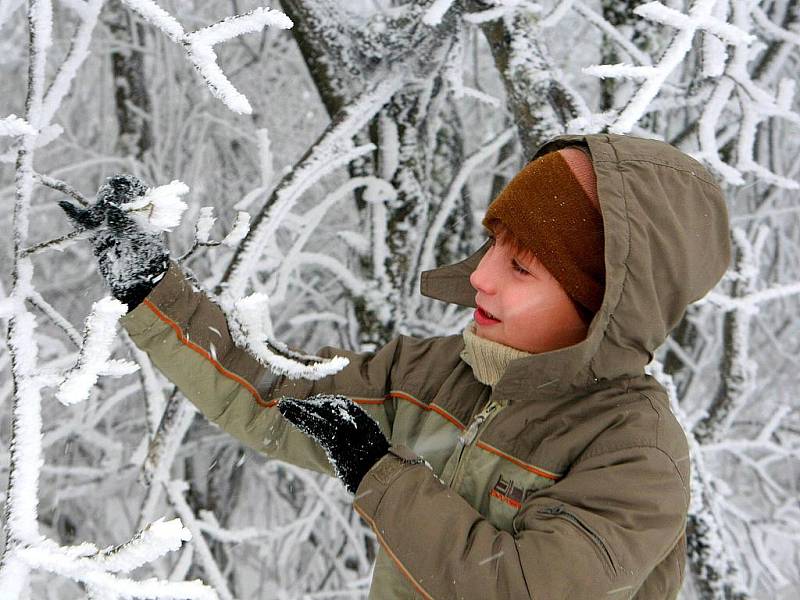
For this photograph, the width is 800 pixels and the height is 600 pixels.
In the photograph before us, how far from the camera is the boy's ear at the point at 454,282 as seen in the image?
1.74m

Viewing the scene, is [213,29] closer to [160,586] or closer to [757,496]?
[160,586]

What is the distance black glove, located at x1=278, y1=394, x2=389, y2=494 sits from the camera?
135cm

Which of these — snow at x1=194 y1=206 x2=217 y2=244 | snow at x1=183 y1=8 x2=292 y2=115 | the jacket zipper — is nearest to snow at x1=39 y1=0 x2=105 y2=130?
snow at x1=194 y1=206 x2=217 y2=244

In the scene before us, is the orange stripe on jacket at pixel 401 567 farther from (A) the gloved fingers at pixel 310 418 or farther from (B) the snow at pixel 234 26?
(B) the snow at pixel 234 26

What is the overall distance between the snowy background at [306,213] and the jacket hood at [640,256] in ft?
1.27

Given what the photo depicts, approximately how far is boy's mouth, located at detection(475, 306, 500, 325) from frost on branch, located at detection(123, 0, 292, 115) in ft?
2.39

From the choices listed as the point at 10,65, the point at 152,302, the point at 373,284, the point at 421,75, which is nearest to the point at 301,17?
the point at 421,75

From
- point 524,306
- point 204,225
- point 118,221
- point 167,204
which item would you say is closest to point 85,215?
point 118,221

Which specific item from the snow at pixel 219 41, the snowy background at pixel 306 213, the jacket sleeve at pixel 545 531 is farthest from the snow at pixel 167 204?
the jacket sleeve at pixel 545 531

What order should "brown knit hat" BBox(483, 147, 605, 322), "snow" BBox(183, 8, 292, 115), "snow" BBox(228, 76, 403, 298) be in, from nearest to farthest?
"snow" BBox(183, 8, 292, 115) < "brown knit hat" BBox(483, 147, 605, 322) < "snow" BBox(228, 76, 403, 298)

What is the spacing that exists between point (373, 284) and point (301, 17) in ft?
3.74

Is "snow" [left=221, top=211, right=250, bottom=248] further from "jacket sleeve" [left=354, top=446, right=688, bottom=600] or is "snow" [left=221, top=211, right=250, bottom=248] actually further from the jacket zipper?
the jacket zipper

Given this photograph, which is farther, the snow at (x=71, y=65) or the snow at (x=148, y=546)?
the snow at (x=71, y=65)

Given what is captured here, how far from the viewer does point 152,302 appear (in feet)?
4.54
